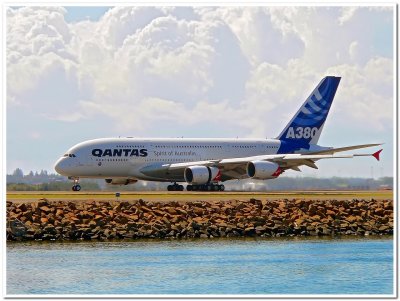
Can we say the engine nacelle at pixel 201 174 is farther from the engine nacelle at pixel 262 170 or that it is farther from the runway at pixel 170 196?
the engine nacelle at pixel 262 170

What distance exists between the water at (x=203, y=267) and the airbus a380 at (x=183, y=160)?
Answer: 862 inches

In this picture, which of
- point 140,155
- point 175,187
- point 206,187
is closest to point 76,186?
point 140,155

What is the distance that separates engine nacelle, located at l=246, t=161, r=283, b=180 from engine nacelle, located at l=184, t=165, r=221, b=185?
198cm

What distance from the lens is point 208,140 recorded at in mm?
62219

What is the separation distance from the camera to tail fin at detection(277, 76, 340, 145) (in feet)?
216

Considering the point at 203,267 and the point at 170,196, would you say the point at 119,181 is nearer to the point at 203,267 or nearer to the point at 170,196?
the point at 170,196

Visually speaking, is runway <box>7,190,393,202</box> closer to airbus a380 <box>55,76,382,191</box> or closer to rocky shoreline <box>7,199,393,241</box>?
airbus a380 <box>55,76,382,191</box>

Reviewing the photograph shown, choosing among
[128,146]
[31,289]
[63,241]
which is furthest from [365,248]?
[128,146]

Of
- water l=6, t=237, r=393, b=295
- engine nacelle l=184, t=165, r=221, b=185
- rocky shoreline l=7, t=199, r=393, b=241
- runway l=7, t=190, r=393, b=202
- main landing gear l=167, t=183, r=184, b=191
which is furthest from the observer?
main landing gear l=167, t=183, r=184, b=191

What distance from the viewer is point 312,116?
6688cm

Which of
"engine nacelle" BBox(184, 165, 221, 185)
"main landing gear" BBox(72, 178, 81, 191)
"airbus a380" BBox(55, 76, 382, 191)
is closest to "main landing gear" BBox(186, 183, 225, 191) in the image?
"airbus a380" BBox(55, 76, 382, 191)

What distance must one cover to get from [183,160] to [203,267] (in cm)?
3221

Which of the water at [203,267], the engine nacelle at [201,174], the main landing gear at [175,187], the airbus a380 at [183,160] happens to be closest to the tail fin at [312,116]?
the airbus a380 at [183,160]

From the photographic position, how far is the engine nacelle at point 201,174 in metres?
56.0
